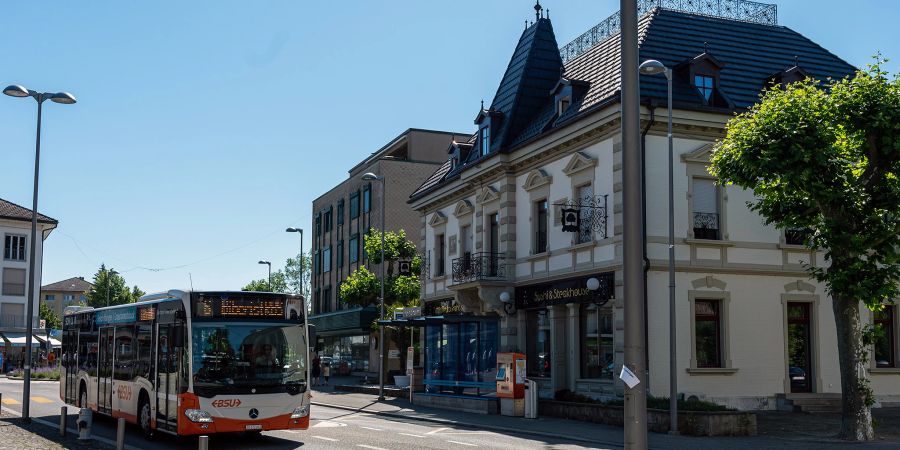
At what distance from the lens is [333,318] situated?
59906 mm

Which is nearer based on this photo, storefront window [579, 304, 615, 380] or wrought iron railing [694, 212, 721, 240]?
wrought iron railing [694, 212, 721, 240]

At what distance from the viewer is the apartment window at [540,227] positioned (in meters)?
31.4

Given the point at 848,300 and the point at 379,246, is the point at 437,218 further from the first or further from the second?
the point at 848,300

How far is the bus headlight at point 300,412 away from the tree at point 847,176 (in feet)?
34.0

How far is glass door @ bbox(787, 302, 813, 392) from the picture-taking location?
2794cm

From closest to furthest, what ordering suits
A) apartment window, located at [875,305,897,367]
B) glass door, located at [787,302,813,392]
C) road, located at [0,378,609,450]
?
1. road, located at [0,378,609,450]
2. glass door, located at [787,302,813,392]
3. apartment window, located at [875,305,897,367]

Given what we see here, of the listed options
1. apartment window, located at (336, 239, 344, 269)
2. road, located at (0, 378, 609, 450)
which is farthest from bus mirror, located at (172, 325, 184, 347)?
apartment window, located at (336, 239, 344, 269)

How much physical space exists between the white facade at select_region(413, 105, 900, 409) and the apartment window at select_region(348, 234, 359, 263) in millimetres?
30987

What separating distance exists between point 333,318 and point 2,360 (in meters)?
26.5

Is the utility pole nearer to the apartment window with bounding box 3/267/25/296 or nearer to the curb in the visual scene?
the curb

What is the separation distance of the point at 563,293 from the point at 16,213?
67.3 meters

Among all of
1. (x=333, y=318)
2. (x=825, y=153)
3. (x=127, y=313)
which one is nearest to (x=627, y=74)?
(x=825, y=153)

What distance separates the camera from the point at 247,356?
1684cm

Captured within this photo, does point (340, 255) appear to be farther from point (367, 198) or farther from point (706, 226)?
point (706, 226)
